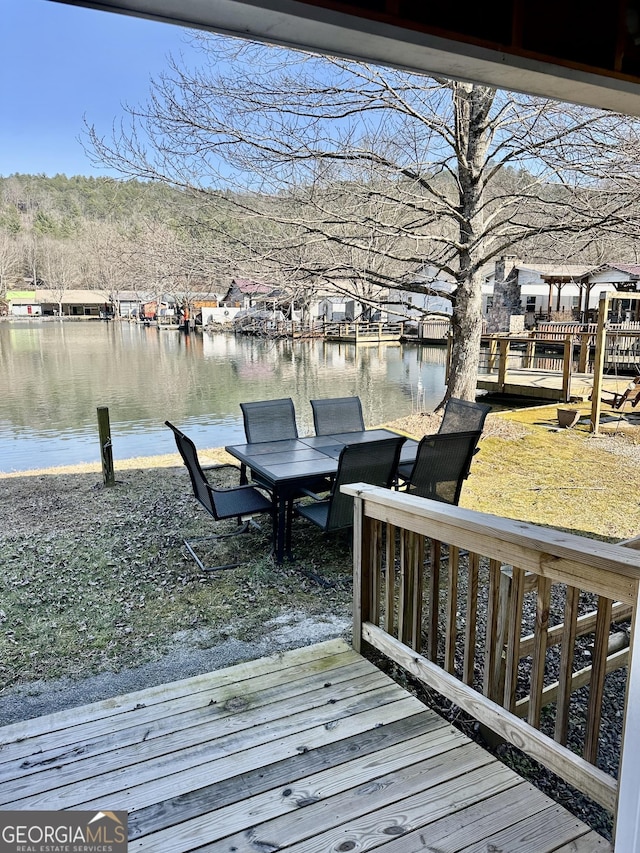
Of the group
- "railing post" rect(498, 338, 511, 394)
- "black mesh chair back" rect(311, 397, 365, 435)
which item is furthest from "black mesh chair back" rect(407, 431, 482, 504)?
"railing post" rect(498, 338, 511, 394)

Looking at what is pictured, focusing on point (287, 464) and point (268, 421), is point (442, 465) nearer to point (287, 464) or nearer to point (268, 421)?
point (287, 464)

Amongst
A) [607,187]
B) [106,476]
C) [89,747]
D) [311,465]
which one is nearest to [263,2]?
[89,747]

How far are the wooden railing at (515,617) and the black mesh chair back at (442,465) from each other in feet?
5.19

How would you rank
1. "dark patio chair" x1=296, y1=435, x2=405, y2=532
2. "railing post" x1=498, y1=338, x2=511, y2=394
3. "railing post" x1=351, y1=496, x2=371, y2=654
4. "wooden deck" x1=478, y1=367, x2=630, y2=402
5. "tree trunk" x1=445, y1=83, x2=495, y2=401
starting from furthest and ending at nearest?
"railing post" x1=498, y1=338, x2=511, y2=394
"wooden deck" x1=478, y1=367, x2=630, y2=402
"tree trunk" x1=445, y1=83, x2=495, y2=401
"dark patio chair" x1=296, y1=435, x2=405, y2=532
"railing post" x1=351, y1=496, x2=371, y2=654

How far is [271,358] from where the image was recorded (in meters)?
23.7

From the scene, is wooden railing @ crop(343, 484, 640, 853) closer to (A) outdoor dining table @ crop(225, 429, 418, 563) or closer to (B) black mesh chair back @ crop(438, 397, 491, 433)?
(A) outdoor dining table @ crop(225, 429, 418, 563)

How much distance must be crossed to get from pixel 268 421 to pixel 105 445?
77.5 inches

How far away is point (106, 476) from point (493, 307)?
105ft

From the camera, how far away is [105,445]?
19.9ft

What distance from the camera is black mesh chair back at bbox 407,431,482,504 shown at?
158 inches

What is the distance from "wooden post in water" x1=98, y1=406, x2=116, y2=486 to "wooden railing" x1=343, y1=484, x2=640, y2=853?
14.2ft

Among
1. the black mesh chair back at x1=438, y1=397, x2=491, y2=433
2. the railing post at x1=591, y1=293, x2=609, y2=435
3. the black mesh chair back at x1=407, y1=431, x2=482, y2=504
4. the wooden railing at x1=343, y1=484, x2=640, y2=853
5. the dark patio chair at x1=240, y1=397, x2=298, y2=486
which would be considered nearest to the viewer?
the wooden railing at x1=343, y1=484, x2=640, y2=853

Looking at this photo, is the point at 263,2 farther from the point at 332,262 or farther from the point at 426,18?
the point at 332,262

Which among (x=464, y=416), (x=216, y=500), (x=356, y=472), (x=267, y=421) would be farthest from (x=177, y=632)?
(x=464, y=416)
